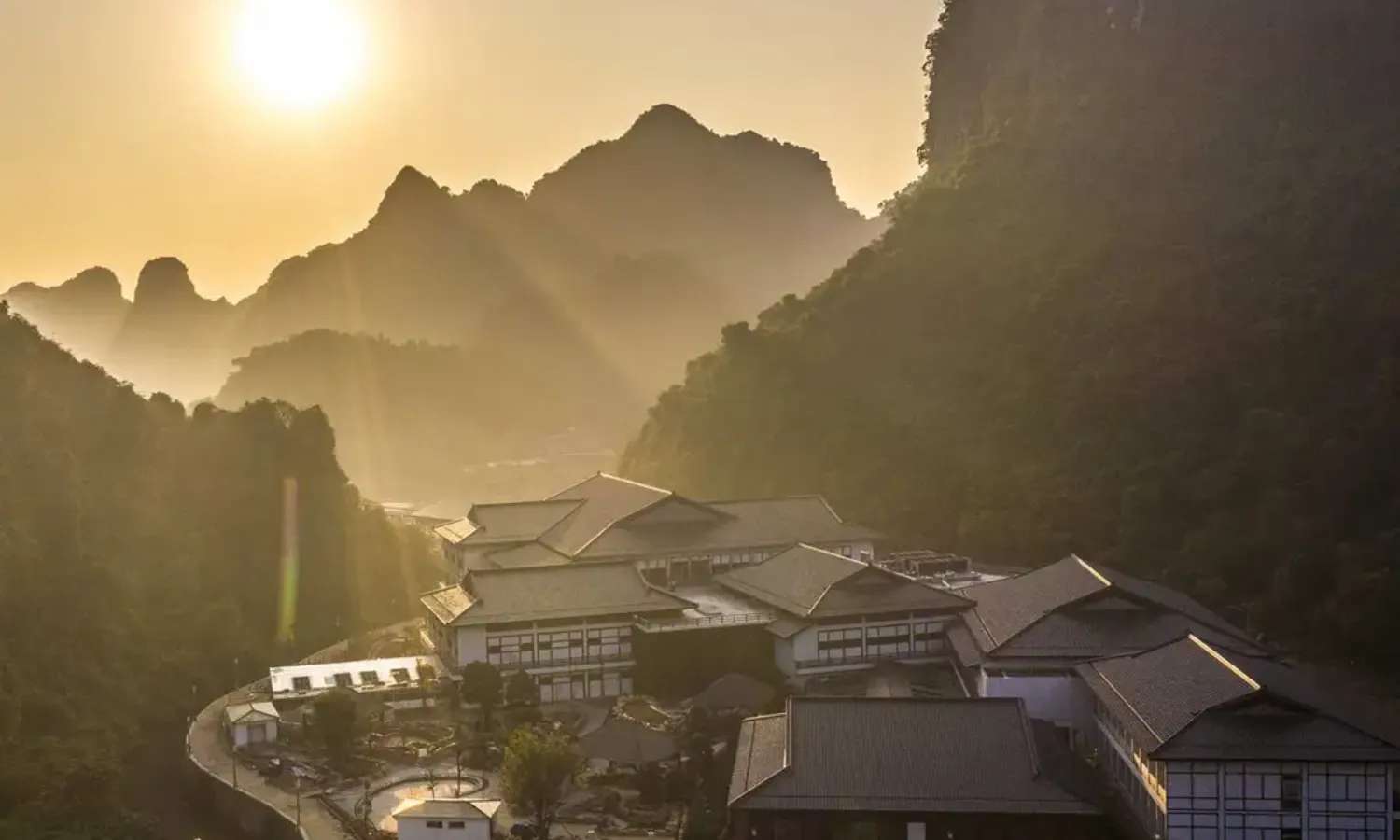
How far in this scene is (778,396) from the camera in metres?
37.9

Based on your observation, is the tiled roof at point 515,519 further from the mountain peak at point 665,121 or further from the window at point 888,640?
the mountain peak at point 665,121

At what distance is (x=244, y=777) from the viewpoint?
1975cm

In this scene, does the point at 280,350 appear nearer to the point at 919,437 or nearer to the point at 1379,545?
the point at 919,437

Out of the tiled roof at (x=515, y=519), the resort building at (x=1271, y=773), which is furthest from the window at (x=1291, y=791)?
the tiled roof at (x=515, y=519)

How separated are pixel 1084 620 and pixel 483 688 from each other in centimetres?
909

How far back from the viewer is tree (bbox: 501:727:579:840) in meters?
16.4

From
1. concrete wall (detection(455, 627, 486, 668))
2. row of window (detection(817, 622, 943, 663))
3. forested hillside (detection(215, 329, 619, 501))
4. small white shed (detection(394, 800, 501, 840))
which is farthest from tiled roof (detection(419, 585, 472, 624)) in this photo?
forested hillside (detection(215, 329, 619, 501))

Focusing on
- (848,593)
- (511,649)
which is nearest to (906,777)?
(848,593)

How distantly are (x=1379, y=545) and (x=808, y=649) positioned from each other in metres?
10.3

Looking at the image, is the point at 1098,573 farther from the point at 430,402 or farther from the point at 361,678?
the point at 430,402

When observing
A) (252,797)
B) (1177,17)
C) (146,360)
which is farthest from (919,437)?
(146,360)

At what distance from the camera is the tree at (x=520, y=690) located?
21.1m

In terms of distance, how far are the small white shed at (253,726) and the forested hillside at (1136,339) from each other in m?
15.5

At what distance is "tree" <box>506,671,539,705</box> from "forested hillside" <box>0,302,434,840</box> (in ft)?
18.6
